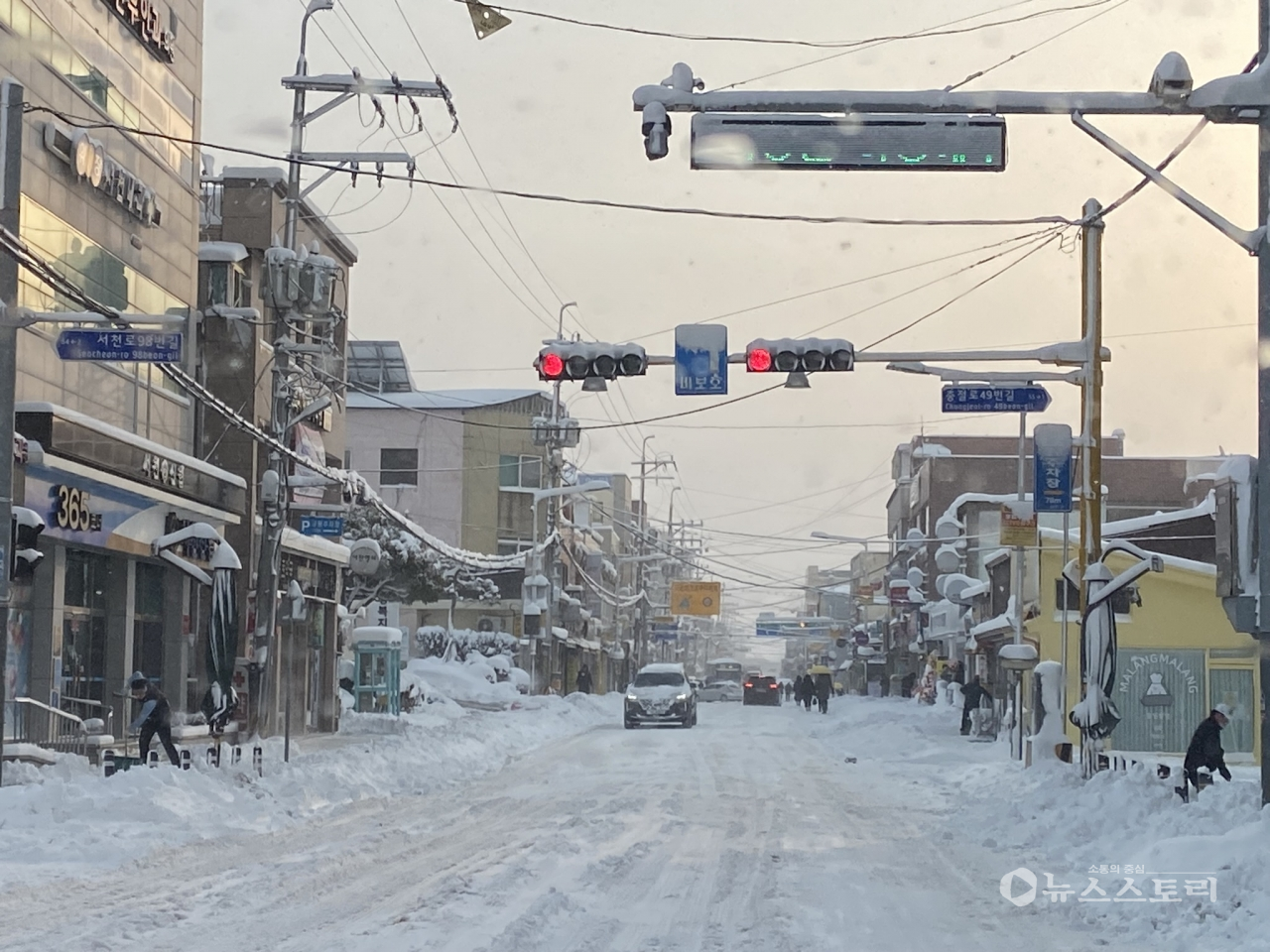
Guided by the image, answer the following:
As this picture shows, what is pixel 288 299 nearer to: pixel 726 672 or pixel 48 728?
pixel 48 728

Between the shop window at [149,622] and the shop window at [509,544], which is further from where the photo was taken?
the shop window at [509,544]

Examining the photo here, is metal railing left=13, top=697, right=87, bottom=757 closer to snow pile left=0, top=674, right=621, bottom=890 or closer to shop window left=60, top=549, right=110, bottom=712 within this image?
shop window left=60, top=549, right=110, bottom=712

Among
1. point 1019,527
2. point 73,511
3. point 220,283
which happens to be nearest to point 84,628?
point 73,511

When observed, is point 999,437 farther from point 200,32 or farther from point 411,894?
point 411,894

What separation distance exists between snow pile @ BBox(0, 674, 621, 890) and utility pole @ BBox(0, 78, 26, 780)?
213 centimetres

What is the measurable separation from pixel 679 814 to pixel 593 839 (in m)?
3.54

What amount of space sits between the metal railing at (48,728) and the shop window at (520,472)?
188 ft

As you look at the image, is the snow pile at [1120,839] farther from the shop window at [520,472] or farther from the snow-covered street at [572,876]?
the shop window at [520,472]

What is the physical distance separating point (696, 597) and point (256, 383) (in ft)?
207

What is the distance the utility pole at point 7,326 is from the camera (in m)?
19.3

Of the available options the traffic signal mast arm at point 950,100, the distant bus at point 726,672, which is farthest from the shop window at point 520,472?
the traffic signal mast arm at point 950,100

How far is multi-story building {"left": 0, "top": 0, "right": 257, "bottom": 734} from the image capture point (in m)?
24.8

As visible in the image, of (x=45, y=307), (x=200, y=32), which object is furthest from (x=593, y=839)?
(x=200, y=32)

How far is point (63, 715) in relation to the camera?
25094 millimetres
